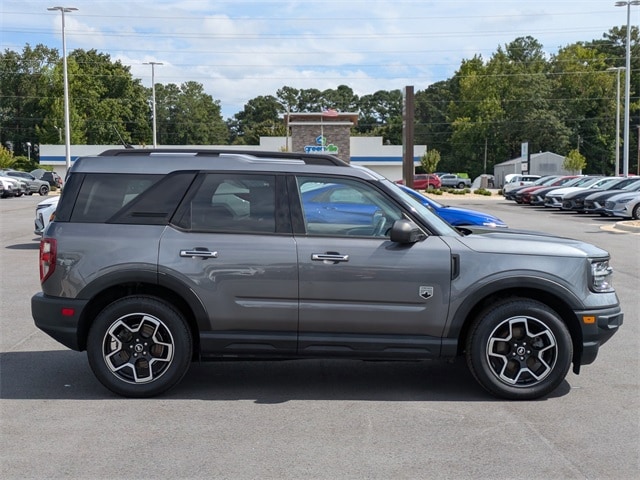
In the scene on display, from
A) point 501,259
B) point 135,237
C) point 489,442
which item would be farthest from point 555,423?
point 135,237

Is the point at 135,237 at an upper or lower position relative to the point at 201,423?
upper

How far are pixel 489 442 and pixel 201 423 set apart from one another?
200 cm

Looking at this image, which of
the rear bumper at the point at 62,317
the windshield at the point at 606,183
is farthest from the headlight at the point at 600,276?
the windshield at the point at 606,183

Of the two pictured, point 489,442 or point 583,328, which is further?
point 583,328

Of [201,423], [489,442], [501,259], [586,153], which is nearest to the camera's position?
[489,442]

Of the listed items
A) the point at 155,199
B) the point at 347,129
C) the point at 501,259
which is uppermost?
the point at 347,129

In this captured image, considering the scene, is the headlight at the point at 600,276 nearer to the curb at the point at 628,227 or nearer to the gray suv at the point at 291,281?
the gray suv at the point at 291,281

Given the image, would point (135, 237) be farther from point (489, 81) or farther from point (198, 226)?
point (489, 81)

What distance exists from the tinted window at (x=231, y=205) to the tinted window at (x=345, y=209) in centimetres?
29

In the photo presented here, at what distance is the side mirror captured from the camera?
5836 millimetres

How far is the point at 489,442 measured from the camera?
5.07 metres

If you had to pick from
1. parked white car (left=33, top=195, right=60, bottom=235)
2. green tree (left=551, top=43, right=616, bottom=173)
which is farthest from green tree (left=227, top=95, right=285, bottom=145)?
parked white car (left=33, top=195, right=60, bottom=235)

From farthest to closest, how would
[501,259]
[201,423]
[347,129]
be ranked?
1. [347,129]
2. [501,259]
3. [201,423]

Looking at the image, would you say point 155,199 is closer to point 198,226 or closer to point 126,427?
point 198,226
